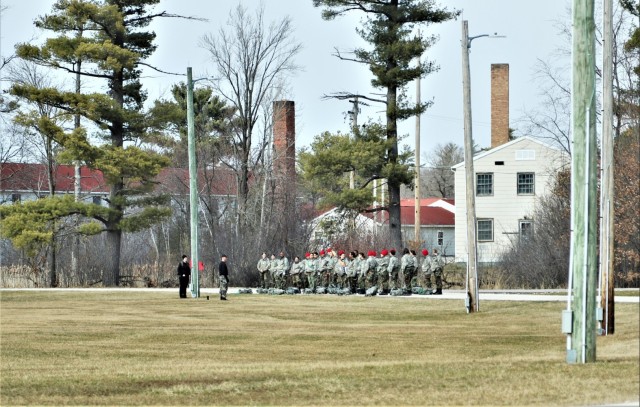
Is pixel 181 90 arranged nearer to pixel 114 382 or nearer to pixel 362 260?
pixel 362 260

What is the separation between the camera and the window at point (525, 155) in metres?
58.2

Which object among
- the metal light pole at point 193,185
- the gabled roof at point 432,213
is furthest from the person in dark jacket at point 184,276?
the gabled roof at point 432,213

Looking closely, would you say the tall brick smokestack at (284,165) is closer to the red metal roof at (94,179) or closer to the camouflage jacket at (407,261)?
the red metal roof at (94,179)

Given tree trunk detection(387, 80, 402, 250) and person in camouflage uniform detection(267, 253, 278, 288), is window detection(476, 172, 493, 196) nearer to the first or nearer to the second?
tree trunk detection(387, 80, 402, 250)

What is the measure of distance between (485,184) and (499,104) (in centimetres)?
431

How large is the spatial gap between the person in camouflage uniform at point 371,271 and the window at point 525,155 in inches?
717

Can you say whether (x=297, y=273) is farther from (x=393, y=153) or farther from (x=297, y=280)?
(x=393, y=153)

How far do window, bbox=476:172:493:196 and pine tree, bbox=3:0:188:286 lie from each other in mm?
14960

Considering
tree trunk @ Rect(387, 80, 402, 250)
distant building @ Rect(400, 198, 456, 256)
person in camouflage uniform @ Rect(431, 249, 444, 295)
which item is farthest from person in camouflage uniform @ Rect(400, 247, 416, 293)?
distant building @ Rect(400, 198, 456, 256)

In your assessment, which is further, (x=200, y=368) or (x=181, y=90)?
(x=181, y=90)

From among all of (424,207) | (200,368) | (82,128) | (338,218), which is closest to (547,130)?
(338,218)

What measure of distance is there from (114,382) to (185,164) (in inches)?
2262

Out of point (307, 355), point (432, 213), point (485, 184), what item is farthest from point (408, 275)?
point (432, 213)

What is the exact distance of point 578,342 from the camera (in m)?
15.5
